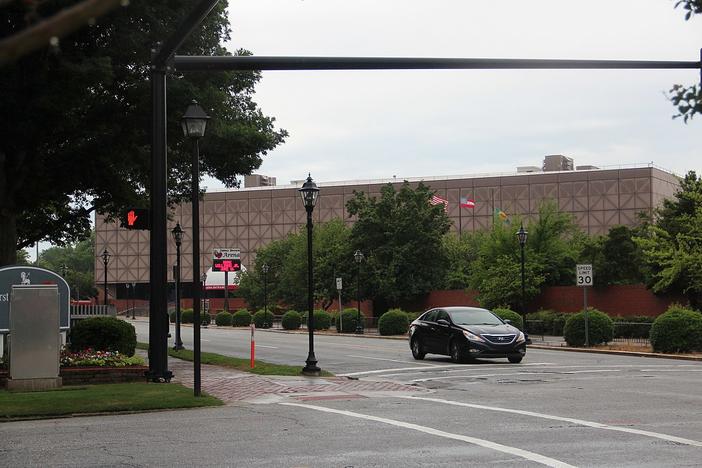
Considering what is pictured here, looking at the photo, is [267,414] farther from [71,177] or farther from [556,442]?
[71,177]

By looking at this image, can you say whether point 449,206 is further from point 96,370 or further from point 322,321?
point 96,370

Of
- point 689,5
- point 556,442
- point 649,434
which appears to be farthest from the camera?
point 649,434

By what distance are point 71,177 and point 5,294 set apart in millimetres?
3994

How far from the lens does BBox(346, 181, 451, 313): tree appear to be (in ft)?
192

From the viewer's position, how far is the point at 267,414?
43.9ft

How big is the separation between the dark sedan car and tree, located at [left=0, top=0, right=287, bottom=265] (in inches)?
285

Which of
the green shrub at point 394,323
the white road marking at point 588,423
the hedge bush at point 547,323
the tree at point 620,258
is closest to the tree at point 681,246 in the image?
the hedge bush at point 547,323

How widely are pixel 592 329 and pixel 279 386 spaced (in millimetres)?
18653

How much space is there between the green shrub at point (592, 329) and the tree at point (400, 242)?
24.7 m

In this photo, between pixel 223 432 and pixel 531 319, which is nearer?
pixel 223 432

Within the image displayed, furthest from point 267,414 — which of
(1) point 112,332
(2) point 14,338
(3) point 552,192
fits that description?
(3) point 552,192

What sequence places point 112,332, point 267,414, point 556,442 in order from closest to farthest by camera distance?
point 556,442 < point 267,414 < point 112,332

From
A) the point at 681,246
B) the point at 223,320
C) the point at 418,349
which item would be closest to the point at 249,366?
the point at 418,349

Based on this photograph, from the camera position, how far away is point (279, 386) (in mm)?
18297
